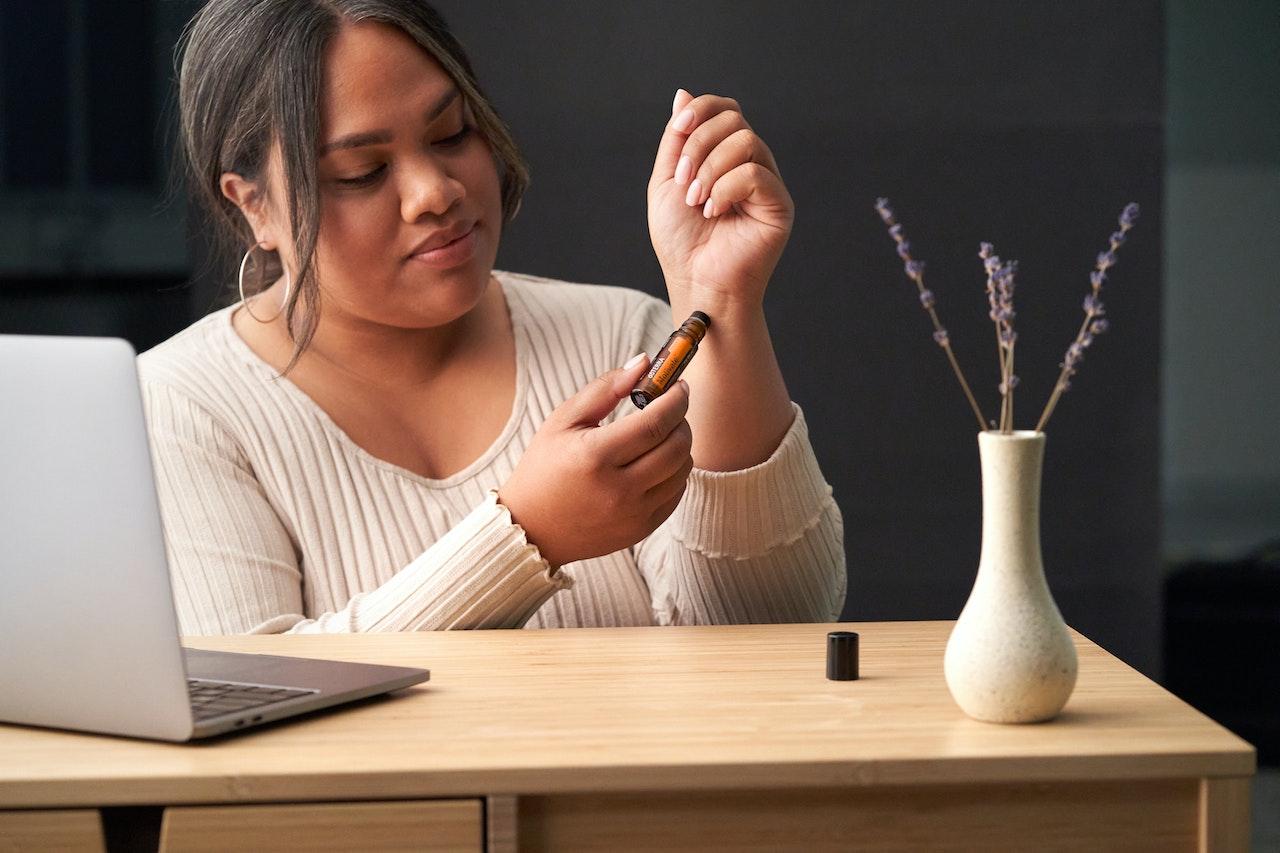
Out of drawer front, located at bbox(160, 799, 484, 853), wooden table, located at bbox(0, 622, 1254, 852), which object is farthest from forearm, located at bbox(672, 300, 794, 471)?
drawer front, located at bbox(160, 799, 484, 853)

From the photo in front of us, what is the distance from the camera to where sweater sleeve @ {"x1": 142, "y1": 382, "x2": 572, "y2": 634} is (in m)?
1.13

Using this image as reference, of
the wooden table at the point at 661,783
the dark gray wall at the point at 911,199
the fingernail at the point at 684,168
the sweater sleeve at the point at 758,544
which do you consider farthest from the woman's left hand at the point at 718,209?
A: the dark gray wall at the point at 911,199

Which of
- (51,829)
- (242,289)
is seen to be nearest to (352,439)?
(242,289)

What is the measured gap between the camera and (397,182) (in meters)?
1.39

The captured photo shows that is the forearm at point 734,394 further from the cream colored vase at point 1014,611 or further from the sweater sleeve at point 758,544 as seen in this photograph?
the cream colored vase at point 1014,611

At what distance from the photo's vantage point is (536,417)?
1.54m

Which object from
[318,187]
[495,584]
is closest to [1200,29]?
[318,187]

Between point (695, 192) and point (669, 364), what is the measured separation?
21 cm

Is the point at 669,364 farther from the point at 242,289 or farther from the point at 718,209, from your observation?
the point at 242,289

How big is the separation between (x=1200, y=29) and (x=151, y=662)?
2.30 m

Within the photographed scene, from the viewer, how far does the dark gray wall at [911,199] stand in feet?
7.81

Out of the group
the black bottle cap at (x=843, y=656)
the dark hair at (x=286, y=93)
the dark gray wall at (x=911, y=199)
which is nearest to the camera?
the black bottle cap at (x=843, y=656)

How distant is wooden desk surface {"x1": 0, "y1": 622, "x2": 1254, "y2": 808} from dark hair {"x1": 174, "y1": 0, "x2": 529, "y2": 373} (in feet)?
2.00

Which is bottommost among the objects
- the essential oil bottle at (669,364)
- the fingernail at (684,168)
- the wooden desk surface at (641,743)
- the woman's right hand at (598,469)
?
the wooden desk surface at (641,743)
